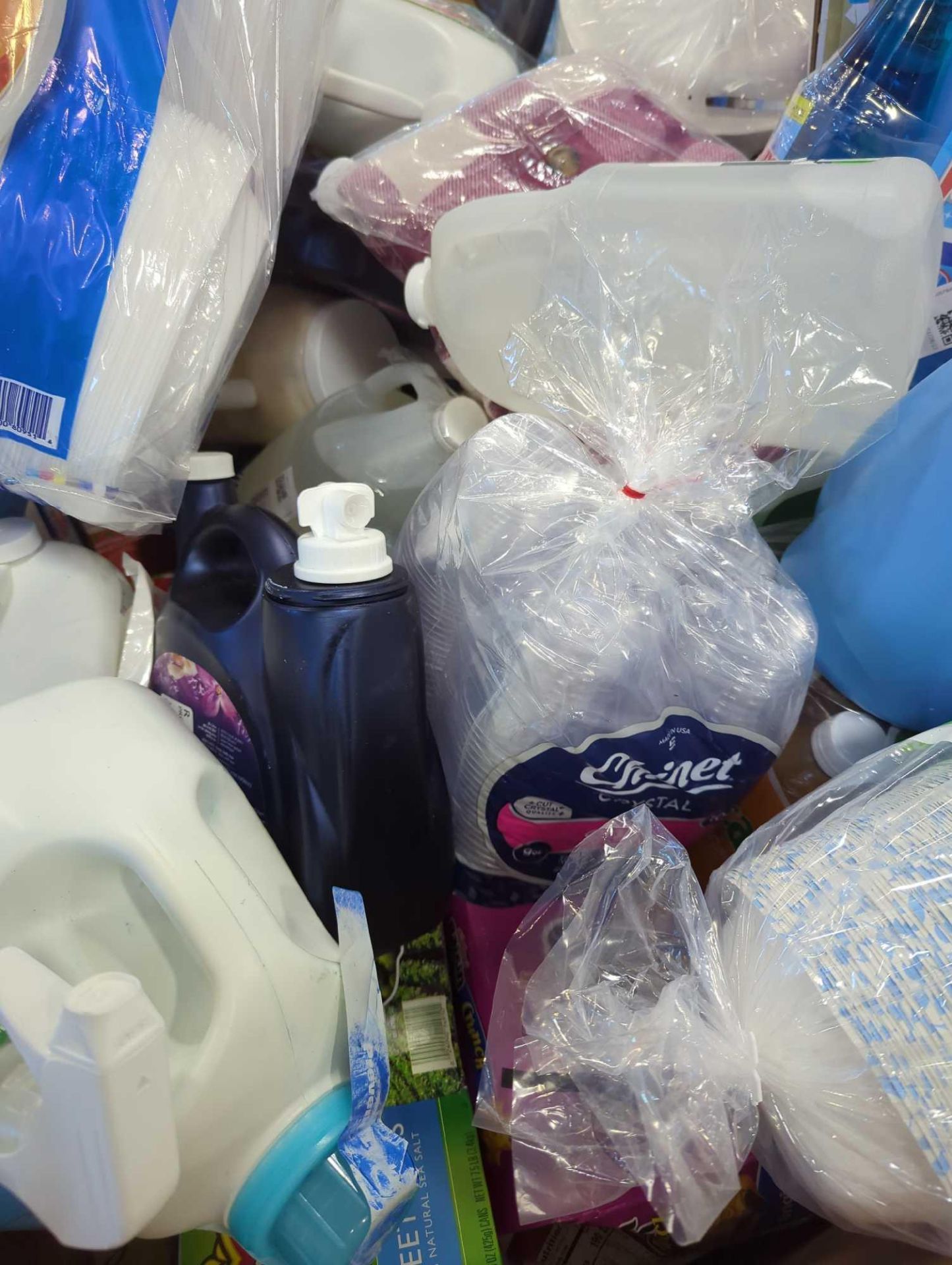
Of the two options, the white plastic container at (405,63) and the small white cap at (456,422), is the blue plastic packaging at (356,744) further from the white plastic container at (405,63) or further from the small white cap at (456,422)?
the white plastic container at (405,63)

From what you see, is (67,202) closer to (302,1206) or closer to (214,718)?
(214,718)

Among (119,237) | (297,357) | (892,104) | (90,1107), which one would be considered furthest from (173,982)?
(892,104)

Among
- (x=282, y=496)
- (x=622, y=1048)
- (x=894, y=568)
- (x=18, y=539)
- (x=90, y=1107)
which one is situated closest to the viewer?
(x=90, y=1107)

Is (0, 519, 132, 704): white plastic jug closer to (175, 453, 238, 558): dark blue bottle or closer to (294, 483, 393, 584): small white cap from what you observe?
(175, 453, 238, 558): dark blue bottle

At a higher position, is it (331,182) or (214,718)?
(331,182)

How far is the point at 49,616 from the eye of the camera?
0.64 meters

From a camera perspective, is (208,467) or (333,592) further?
(208,467)

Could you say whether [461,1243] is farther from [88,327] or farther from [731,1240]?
[88,327]

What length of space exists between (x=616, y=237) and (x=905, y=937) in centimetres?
47

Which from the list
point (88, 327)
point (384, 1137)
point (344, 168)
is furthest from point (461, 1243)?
point (344, 168)

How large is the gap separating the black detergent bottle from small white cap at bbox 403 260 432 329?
23 centimetres

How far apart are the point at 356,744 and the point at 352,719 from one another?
0.02m

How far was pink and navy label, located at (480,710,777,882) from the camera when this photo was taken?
51 cm

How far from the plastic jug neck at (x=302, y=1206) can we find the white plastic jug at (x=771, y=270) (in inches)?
18.4
